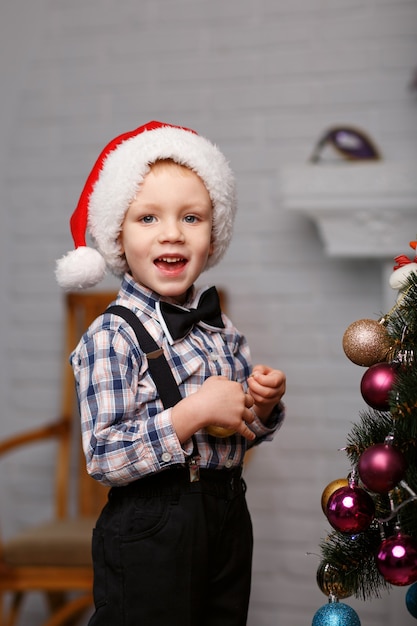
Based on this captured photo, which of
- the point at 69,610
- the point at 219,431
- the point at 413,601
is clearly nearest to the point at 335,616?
the point at 413,601

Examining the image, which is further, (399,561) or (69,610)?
(69,610)

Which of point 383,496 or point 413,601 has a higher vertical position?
point 383,496

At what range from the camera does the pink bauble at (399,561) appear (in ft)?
3.05

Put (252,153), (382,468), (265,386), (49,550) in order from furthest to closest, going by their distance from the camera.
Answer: (252,153), (49,550), (265,386), (382,468)

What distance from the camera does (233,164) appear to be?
2.27m

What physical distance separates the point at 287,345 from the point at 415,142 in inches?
24.2

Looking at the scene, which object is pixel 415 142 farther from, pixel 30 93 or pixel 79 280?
pixel 79 280

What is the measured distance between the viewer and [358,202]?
1.97 meters

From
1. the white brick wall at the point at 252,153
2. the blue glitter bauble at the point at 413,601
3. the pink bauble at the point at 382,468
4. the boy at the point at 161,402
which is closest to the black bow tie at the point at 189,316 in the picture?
the boy at the point at 161,402

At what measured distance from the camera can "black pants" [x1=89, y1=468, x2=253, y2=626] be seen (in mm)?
1085

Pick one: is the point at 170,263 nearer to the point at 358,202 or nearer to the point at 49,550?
the point at 358,202

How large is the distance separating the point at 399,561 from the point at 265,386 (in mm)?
303

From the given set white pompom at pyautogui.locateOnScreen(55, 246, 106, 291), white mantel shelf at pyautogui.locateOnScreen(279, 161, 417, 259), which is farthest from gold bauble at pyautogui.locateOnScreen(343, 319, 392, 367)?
white mantel shelf at pyautogui.locateOnScreen(279, 161, 417, 259)

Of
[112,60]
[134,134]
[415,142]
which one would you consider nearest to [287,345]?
[415,142]
